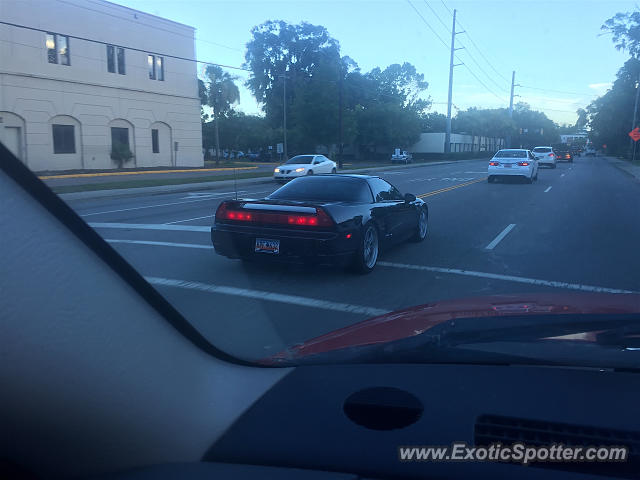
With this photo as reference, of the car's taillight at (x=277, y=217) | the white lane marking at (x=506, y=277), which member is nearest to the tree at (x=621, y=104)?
the white lane marking at (x=506, y=277)

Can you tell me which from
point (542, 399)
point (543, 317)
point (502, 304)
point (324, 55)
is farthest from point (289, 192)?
point (324, 55)

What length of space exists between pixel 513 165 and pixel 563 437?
2723 cm

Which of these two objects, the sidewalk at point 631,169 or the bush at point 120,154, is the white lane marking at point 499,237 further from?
the sidewalk at point 631,169

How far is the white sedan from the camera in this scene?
2998 cm

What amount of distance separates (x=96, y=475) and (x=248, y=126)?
54968 mm

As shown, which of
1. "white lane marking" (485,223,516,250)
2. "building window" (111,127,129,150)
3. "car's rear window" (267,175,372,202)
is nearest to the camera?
"car's rear window" (267,175,372,202)

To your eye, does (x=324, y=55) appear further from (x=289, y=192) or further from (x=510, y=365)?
(x=510, y=365)

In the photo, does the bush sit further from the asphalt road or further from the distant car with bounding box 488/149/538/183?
the distant car with bounding box 488/149/538/183

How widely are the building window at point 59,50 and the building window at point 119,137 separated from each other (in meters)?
14.3

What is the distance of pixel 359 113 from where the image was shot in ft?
236

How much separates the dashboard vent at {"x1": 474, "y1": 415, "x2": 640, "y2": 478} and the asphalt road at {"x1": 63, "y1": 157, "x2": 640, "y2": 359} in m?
2.55

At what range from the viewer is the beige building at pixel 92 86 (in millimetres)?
4055

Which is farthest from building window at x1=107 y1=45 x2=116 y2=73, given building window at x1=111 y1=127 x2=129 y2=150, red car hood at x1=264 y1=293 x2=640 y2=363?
red car hood at x1=264 y1=293 x2=640 y2=363

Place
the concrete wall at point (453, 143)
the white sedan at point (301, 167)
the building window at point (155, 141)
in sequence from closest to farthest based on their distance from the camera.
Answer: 1. the building window at point (155, 141)
2. the white sedan at point (301, 167)
3. the concrete wall at point (453, 143)
